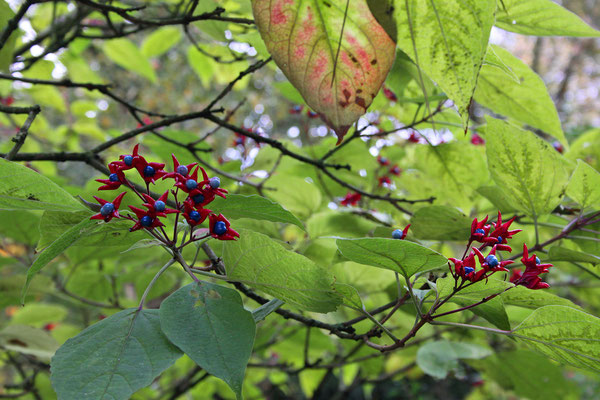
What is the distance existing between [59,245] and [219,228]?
20 cm

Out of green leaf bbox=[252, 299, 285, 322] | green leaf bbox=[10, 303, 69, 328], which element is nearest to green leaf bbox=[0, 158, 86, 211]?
green leaf bbox=[252, 299, 285, 322]

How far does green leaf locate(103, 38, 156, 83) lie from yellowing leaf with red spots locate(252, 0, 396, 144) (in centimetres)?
170

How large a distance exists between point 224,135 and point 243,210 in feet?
29.7


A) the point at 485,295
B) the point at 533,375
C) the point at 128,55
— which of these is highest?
the point at 485,295

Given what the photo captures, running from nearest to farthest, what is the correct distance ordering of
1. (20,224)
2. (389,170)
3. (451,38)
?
1. (451,38)
2. (20,224)
3. (389,170)

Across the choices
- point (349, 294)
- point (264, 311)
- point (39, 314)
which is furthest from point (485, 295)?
point (39, 314)

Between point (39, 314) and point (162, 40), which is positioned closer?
point (39, 314)

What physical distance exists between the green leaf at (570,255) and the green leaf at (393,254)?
1.11 feet

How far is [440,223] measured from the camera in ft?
3.06

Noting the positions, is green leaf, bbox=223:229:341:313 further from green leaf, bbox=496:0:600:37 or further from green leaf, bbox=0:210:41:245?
green leaf, bbox=0:210:41:245

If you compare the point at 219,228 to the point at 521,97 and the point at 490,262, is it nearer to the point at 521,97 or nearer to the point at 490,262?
the point at 490,262

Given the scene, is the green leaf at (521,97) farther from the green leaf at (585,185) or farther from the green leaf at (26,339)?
the green leaf at (26,339)

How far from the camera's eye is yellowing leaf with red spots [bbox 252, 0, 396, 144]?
0.44 meters

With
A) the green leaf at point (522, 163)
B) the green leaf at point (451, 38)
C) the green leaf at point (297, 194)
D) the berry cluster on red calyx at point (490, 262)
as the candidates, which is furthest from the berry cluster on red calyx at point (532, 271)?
the green leaf at point (297, 194)
